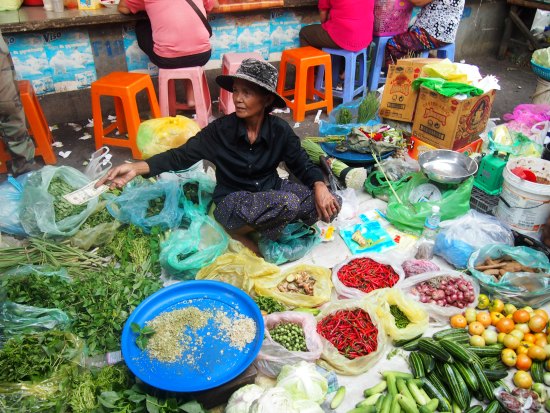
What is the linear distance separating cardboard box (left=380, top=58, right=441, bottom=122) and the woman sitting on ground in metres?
2.02

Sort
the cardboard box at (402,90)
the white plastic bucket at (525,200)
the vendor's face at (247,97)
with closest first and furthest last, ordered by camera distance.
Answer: the vendor's face at (247,97)
the white plastic bucket at (525,200)
the cardboard box at (402,90)

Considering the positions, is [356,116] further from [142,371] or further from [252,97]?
[142,371]

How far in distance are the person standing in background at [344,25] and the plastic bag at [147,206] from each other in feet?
9.91

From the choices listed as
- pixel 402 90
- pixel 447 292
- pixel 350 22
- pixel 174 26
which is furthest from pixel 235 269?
pixel 350 22

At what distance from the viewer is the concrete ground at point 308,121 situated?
488 centimetres

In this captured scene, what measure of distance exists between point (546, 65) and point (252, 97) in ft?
13.8

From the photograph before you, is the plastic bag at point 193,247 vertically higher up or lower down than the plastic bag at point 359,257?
higher up

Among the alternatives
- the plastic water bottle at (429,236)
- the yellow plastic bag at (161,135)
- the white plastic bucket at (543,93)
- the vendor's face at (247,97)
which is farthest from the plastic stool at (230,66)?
the white plastic bucket at (543,93)

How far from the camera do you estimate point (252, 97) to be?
3.00 metres

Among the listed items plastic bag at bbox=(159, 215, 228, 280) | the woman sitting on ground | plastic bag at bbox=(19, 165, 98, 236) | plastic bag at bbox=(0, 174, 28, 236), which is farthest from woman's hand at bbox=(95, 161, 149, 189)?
plastic bag at bbox=(0, 174, 28, 236)

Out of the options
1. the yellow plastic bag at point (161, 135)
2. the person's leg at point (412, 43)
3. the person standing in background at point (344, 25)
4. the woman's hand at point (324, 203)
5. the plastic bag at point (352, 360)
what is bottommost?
the plastic bag at point (352, 360)

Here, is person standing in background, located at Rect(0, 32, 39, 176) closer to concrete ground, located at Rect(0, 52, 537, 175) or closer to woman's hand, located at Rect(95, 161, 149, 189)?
concrete ground, located at Rect(0, 52, 537, 175)

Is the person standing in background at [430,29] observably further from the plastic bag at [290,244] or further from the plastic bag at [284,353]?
the plastic bag at [284,353]

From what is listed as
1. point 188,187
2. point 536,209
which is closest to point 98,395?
point 188,187
